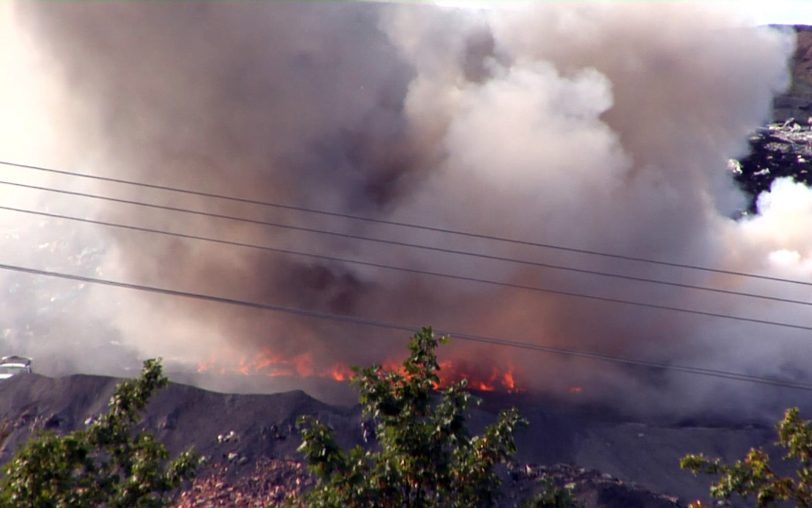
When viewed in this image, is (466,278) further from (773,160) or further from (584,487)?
(773,160)

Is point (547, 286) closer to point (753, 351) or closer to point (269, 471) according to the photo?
point (753, 351)

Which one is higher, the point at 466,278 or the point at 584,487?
the point at 466,278

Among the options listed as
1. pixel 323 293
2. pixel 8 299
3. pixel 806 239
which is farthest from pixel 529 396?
pixel 8 299

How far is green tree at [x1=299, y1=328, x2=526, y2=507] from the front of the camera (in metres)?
9.16

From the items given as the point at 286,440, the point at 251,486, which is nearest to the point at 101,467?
the point at 251,486

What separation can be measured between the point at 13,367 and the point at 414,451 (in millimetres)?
21179

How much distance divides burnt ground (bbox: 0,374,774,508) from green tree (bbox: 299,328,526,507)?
9.36 meters

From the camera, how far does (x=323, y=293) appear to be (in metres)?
28.3

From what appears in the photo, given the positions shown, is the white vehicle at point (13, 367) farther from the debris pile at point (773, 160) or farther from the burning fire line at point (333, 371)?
the debris pile at point (773, 160)

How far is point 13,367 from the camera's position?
86.6ft

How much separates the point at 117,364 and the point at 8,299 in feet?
34.7

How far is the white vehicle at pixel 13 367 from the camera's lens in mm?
26033

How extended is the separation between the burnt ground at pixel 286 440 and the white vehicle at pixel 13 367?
2983mm

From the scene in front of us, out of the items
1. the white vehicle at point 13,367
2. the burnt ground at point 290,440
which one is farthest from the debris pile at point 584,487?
the white vehicle at point 13,367
